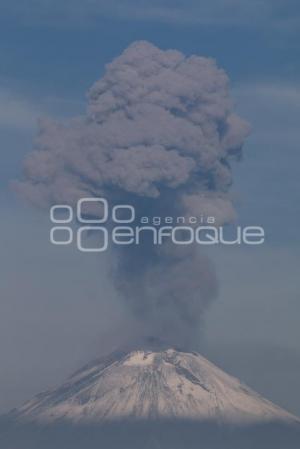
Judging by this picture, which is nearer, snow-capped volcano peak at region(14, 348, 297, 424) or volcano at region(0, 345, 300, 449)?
volcano at region(0, 345, 300, 449)

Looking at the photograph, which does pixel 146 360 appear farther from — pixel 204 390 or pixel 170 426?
pixel 170 426

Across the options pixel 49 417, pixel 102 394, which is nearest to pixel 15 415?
pixel 49 417

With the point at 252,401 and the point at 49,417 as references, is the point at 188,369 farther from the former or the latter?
the point at 252,401

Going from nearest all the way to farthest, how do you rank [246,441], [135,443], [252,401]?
[252,401]
[135,443]
[246,441]

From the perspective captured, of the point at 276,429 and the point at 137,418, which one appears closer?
the point at 276,429

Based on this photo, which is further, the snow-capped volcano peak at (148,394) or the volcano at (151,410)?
the snow-capped volcano peak at (148,394)

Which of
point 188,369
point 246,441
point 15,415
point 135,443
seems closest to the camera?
point 15,415

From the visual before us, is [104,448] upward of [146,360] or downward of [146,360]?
downward
